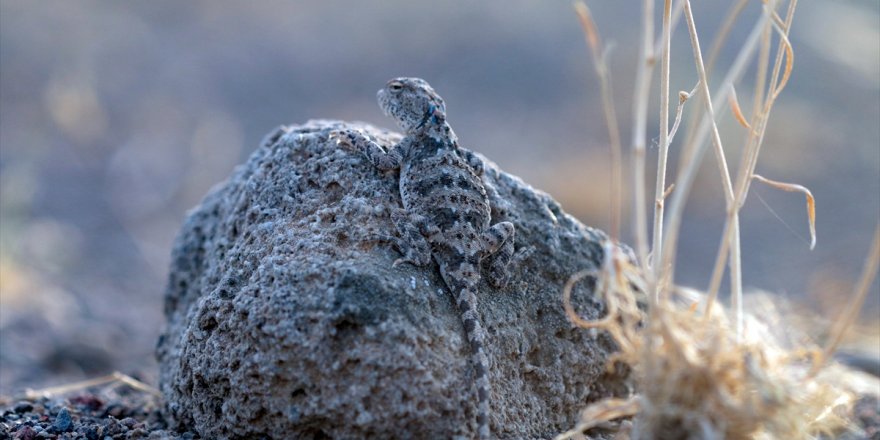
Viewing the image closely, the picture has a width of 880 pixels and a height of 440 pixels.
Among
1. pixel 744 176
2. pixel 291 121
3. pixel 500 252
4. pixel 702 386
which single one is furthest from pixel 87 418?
pixel 291 121

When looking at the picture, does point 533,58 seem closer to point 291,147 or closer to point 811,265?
point 811,265

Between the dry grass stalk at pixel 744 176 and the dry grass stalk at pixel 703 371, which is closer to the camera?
the dry grass stalk at pixel 703 371

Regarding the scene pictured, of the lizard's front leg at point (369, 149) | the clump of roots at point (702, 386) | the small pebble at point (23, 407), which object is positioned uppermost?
the lizard's front leg at point (369, 149)

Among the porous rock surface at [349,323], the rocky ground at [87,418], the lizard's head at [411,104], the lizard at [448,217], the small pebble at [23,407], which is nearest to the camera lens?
the porous rock surface at [349,323]

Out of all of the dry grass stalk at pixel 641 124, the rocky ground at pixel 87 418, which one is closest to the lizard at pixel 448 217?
the dry grass stalk at pixel 641 124

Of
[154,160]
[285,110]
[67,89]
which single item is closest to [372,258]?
[154,160]

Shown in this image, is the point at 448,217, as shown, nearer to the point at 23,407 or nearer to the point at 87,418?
the point at 87,418

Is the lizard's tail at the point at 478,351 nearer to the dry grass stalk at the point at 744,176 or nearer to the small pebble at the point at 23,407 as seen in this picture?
the dry grass stalk at the point at 744,176
